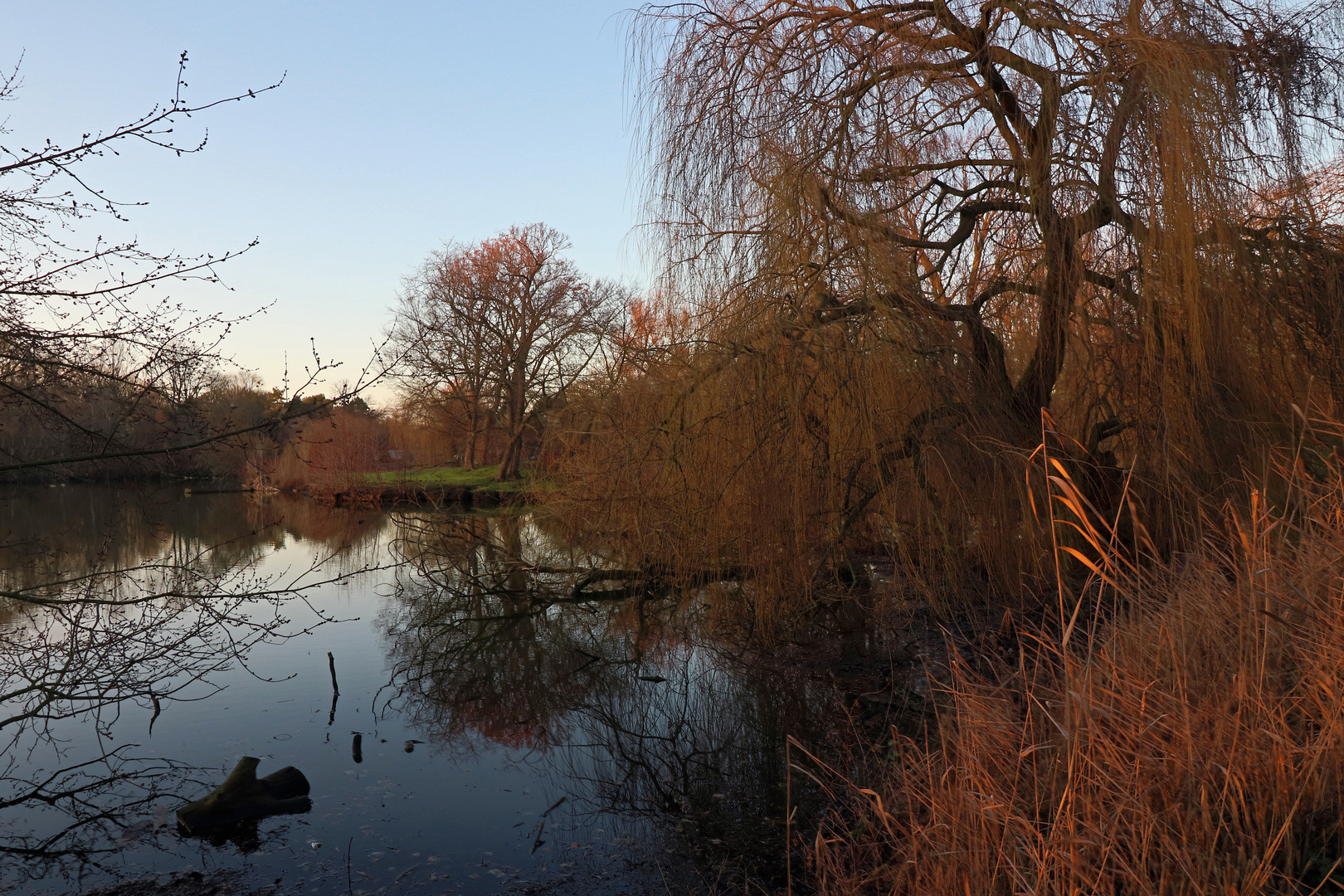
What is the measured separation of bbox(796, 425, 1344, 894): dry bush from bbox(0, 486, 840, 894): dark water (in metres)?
1.19

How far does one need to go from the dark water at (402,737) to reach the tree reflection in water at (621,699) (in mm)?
23

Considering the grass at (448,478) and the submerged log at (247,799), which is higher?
the grass at (448,478)

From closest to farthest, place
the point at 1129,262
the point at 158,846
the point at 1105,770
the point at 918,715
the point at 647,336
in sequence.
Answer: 1. the point at 1105,770
2. the point at 158,846
3. the point at 918,715
4. the point at 1129,262
5. the point at 647,336

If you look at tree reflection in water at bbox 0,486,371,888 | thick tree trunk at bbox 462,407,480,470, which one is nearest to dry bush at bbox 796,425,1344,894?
tree reflection in water at bbox 0,486,371,888

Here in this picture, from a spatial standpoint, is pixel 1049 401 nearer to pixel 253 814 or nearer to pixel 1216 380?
pixel 1216 380

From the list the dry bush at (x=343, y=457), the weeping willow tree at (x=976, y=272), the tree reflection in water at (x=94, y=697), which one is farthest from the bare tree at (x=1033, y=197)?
the dry bush at (x=343, y=457)

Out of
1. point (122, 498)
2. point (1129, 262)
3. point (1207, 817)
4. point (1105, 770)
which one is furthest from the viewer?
point (1129, 262)

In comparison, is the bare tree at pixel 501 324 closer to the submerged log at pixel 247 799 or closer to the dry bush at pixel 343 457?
the dry bush at pixel 343 457

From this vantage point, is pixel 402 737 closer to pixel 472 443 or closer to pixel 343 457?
pixel 343 457

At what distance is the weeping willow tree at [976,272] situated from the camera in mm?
5086

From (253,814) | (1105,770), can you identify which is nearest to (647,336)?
(253,814)

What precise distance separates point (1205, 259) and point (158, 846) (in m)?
6.29

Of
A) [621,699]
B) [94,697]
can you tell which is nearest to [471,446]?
[621,699]

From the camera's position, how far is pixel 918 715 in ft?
16.9
